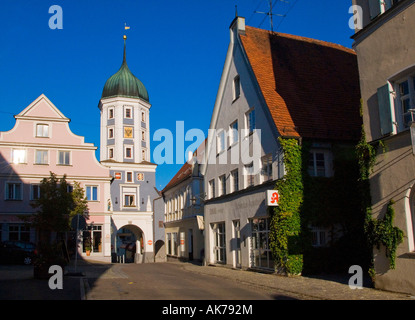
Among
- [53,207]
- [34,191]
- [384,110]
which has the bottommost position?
[53,207]

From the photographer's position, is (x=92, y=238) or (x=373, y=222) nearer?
(x=373, y=222)

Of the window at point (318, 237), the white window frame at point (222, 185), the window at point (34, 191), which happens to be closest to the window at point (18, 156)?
the window at point (34, 191)

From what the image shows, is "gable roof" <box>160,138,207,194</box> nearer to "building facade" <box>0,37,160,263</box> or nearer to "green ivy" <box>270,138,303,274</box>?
"building facade" <box>0,37,160,263</box>

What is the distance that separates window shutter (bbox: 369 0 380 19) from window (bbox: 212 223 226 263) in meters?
15.7

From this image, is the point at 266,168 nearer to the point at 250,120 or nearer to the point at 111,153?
the point at 250,120

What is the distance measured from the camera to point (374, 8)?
1406cm

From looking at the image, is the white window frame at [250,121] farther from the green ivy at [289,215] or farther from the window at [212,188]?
the window at [212,188]

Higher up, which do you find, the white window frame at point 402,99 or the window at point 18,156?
the window at point 18,156

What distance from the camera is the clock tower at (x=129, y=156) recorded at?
2053 inches

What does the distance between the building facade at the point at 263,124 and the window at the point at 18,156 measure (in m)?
16.5

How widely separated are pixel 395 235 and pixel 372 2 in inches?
275

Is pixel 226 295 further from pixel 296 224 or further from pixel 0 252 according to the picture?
pixel 0 252

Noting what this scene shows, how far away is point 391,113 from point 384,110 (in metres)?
0.30

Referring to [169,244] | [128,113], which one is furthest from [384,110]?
[128,113]
